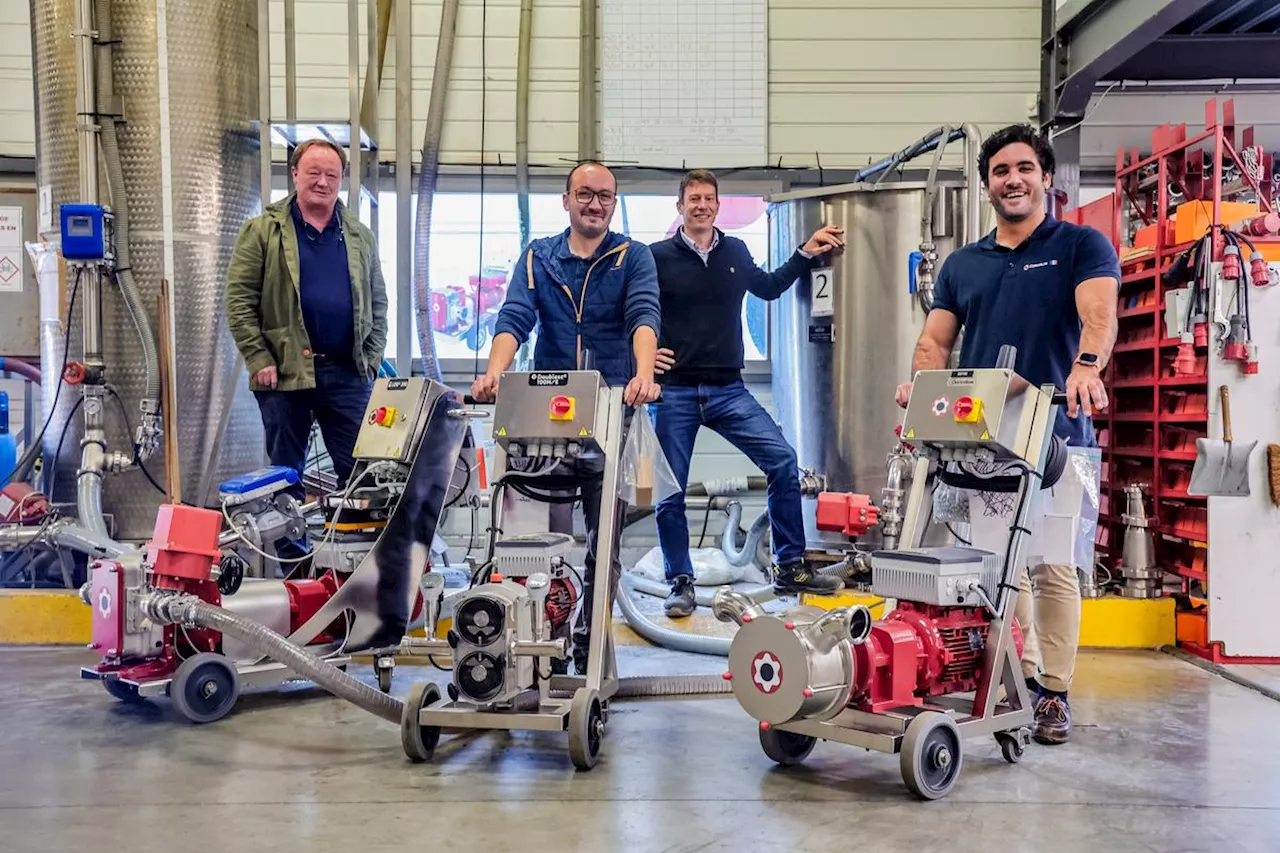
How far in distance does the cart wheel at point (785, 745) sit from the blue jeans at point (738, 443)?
5.78 feet

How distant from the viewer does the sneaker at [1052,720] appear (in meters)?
3.01

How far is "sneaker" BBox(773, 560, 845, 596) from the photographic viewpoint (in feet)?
14.5

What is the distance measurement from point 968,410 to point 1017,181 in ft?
2.40

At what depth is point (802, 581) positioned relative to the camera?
4473 mm

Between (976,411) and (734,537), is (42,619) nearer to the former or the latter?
(734,537)

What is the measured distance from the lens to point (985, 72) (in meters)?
6.63

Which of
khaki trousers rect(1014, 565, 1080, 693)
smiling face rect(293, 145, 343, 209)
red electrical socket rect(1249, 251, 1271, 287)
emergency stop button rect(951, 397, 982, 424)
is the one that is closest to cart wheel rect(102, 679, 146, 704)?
smiling face rect(293, 145, 343, 209)

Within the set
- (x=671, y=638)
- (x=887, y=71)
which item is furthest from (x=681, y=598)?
(x=887, y=71)

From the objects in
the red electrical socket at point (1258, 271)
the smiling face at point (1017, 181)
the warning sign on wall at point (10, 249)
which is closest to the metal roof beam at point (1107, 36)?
the red electrical socket at point (1258, 271)

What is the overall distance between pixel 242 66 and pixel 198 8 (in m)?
0.29

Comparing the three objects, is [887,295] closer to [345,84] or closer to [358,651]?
[358,651]

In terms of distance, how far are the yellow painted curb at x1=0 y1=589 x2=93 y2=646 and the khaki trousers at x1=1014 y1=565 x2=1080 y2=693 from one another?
342cm

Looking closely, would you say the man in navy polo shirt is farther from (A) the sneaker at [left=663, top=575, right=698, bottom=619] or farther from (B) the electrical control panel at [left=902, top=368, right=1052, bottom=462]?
(A) the sneaker at [left=663, top=575, right=698, bottom=619]

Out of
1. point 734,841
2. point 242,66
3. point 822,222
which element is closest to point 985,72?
point 822,222
